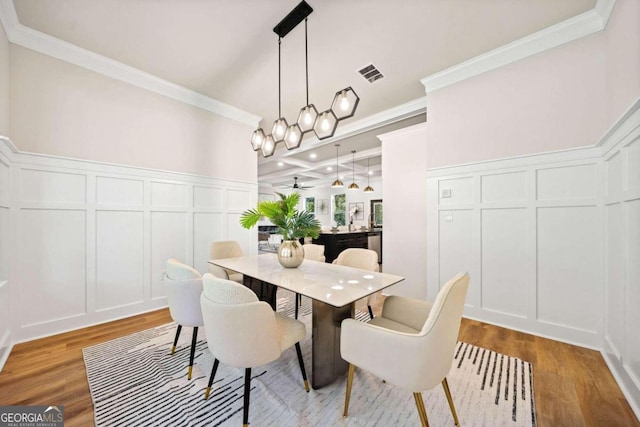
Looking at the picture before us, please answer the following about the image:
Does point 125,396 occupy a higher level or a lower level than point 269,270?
lower

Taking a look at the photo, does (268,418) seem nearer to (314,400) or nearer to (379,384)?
(314,400)

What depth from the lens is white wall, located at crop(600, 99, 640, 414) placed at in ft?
4.91

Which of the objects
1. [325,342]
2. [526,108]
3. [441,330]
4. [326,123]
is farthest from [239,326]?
[526,108]

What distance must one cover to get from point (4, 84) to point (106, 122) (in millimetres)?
720

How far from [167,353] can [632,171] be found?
365cm

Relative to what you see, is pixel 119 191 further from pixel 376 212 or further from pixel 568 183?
pixel 376 212

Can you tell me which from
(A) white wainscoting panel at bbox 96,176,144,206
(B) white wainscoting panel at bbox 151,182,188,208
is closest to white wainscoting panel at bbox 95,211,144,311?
(A) white wainscoting panel at bbox 96,176,144,206

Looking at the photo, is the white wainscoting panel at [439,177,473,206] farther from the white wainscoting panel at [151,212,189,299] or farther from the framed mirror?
the framed mirror

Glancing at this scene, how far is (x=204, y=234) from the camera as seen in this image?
3529 mm

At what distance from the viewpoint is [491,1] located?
195 cm

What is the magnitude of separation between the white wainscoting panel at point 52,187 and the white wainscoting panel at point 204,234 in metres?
1.21

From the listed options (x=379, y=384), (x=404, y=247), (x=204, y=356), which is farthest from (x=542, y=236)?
(x=204, y=356)

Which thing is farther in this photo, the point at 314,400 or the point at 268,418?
the point at 314,400

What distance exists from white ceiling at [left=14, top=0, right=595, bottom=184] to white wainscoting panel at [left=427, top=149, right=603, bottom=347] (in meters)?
1.26
